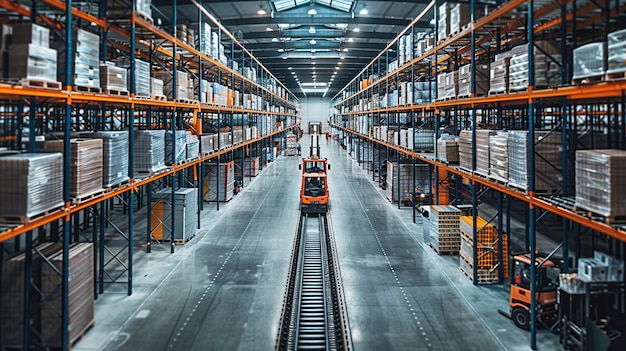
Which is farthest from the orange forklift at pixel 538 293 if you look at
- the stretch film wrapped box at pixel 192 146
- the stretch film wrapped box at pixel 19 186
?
the stretch film wrapped box at pixel 192 146

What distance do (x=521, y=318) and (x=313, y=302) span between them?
374 centimetres

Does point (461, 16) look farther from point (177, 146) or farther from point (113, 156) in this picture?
point (113, 156)

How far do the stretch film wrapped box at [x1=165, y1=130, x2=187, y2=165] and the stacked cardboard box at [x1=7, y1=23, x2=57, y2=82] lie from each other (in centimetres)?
485

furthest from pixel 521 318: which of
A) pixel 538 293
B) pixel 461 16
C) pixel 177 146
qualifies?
pixel 177 146

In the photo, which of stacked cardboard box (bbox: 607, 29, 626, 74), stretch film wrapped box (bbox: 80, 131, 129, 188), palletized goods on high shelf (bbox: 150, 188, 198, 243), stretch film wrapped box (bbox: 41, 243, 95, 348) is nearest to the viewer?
stacked cardboard box (bbox: 607, 29, 626, 74)

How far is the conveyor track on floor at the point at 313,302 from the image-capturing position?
699 centimetres

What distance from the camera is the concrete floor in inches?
255

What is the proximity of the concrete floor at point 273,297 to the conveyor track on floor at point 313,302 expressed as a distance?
0.23 meters

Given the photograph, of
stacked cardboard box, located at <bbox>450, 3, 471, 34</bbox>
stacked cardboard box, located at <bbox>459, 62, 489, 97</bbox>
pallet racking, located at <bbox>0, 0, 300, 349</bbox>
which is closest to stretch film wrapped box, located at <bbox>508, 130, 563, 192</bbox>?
stacked cardboard box, located at <bbox>459, 62, 489, 97</bbox>

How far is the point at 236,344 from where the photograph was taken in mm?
6320

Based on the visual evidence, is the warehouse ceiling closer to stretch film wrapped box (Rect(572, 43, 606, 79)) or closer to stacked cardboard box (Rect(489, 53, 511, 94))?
stacked cardboard box (Rect(489, 53, 511, 94))

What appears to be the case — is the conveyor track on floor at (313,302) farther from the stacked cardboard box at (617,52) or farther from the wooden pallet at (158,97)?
the stacked cardboard box at (617,52)

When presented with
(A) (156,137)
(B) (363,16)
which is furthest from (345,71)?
(A) (156,137)

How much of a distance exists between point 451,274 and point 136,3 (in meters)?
8.38
